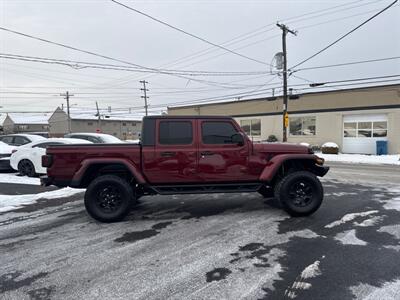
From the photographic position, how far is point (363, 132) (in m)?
24.1

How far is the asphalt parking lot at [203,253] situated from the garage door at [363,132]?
19.3 m

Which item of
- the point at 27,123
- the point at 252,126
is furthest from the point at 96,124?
the point at 252,126

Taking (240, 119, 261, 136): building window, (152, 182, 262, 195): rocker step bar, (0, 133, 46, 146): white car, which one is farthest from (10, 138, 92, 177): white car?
(240, 119, 261, 136): building window

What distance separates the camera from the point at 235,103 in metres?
33.2

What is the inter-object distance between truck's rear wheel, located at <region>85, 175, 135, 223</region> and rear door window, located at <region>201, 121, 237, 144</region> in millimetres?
1726

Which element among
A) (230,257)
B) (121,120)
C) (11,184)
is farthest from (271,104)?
(121,120)

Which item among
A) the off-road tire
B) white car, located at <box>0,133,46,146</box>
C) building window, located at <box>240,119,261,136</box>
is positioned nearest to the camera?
the off-road tire

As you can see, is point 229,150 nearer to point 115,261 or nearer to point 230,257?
point 230,257

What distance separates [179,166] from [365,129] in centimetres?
2299

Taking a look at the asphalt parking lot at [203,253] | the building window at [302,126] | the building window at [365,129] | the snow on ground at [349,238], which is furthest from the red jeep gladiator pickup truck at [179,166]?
the building window at [302,126]

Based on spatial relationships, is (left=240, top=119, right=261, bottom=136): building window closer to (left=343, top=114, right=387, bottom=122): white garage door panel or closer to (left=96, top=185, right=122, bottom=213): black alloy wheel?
(left=343, top=114, right=387, bottom=122): white garage door panel

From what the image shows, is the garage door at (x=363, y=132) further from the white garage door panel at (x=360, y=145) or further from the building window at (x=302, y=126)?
the building window at (x=302, y=126)

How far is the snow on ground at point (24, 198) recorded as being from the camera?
22.4ft

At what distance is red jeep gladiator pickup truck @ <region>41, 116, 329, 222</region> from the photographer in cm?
546
